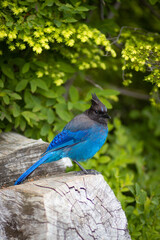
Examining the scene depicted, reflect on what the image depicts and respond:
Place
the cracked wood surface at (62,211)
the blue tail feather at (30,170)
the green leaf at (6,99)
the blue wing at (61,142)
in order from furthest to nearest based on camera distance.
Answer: the green leaf at (6,99) < the blue wing at (61,142) < the blue tail feather at (30,170) < the cracked wood surface at (62,211)

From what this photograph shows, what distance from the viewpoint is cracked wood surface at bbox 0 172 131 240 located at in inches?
83.3

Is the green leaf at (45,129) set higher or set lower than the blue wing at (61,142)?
lower

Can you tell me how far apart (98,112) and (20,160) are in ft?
2.87

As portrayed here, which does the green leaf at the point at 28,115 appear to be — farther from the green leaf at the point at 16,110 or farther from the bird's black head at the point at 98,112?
the bird's black head at the point at 98,112

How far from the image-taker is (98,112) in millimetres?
2945

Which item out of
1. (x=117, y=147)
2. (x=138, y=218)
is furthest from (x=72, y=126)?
(x=117, y=147)

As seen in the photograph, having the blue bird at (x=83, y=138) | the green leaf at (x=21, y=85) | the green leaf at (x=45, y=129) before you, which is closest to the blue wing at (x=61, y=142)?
the blue bird at (x=83, y=138)

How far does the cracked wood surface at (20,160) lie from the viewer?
9.54ft

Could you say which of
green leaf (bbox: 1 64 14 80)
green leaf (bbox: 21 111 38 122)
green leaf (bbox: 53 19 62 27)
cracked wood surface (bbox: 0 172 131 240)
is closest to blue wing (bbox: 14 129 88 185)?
cracked wood surface (bbox: 0 172 131 240)

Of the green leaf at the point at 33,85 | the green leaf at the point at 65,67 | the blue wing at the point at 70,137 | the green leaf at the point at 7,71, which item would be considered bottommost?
the blue wing at the point at 70,137

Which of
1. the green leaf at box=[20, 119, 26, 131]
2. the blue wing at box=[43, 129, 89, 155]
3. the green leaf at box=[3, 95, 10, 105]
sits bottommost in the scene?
the green leaf at box=[20, 119, 26, 131]

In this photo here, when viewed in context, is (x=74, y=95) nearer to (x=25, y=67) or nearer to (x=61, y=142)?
(x=25, y=67)

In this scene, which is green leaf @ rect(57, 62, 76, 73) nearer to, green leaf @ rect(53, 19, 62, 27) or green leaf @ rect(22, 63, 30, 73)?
green leaf @ rect(22, 63, 30, 73)

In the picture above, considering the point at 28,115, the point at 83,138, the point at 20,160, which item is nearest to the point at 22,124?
the point at 28,115
